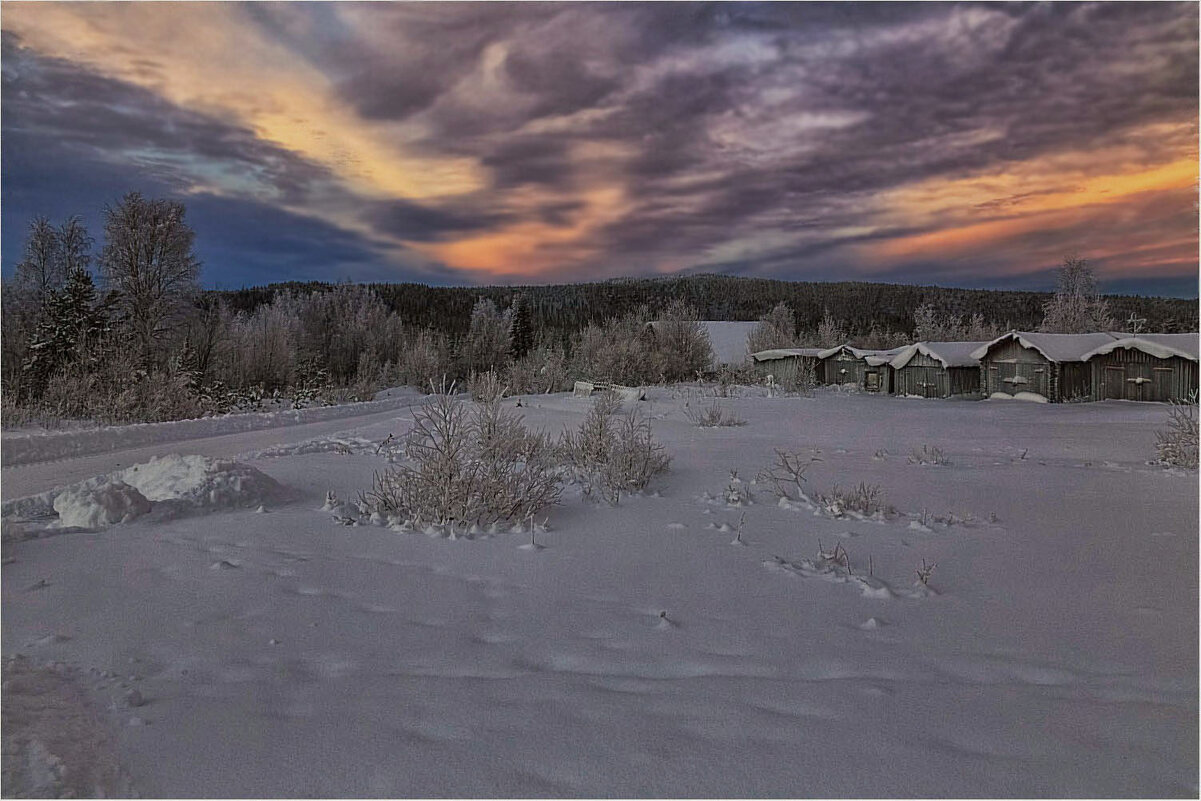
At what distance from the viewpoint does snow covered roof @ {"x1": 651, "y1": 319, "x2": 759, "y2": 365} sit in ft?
198

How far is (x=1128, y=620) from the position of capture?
427cm

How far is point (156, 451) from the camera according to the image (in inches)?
556

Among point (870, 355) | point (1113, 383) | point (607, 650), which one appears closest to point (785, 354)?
point (870, 355)

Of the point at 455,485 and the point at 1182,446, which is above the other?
the point at 455,485

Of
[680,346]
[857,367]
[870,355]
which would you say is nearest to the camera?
[870,355]

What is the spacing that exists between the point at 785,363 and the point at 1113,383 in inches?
667

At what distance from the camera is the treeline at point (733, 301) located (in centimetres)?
9712

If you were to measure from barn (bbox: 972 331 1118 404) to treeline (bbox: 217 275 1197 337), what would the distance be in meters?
52.0

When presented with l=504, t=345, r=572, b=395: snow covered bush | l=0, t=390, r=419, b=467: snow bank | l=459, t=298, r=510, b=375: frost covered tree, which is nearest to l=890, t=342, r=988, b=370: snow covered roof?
l=504, t=345, r=572, b=395: snow covered bush

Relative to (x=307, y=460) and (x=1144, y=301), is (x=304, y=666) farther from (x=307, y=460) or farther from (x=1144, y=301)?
(x=1144, y=301)

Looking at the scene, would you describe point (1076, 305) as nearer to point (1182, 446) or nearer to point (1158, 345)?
point (1158, 345)

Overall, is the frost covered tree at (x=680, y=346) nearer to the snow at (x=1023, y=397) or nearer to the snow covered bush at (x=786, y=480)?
the snow at (x=1023, y=397)

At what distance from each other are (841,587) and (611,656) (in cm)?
201

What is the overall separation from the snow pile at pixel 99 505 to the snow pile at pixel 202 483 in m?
0.33
